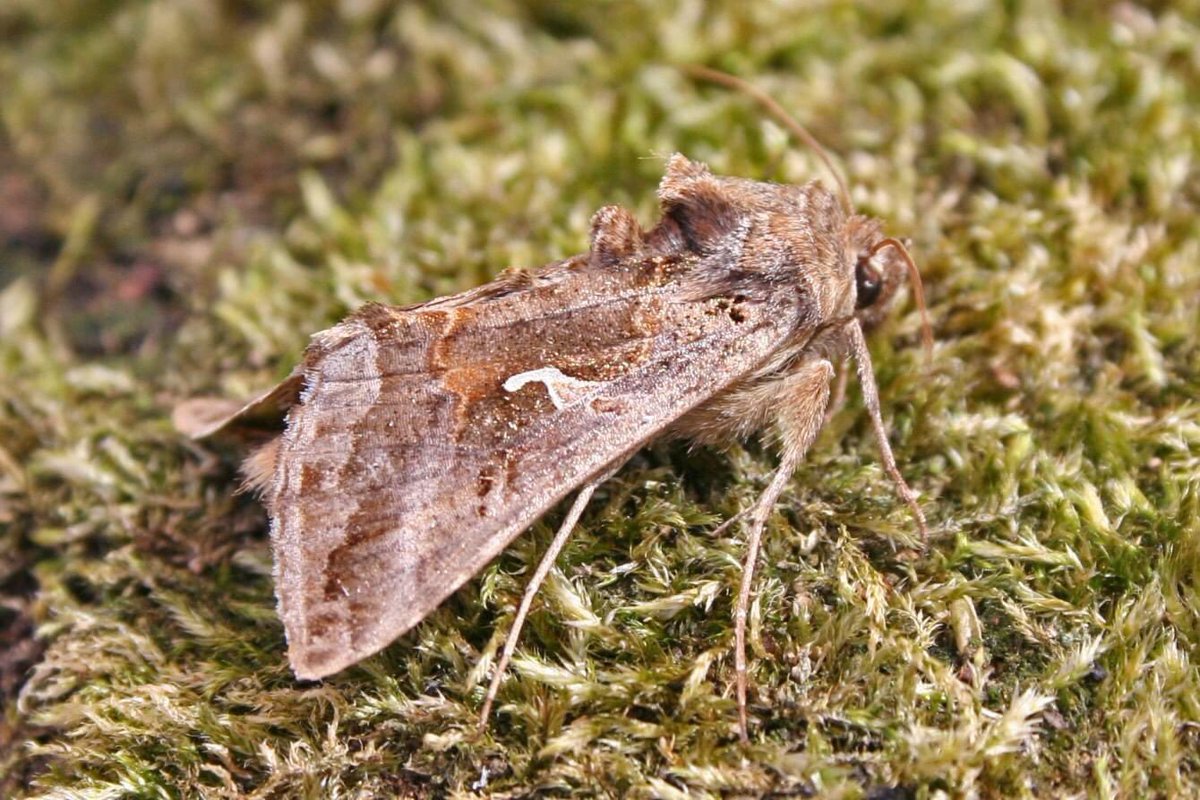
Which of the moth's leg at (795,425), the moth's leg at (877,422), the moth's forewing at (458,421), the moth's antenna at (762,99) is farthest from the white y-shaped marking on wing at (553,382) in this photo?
the moth's antenna at (762,99)

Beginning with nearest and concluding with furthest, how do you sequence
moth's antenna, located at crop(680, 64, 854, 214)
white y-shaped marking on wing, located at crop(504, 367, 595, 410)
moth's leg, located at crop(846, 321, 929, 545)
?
white y-shaped marking on wing, located at crop(504, 367, 595, 410) < moth's leg, located at crop(846, 321, 929, 545) < moth's antenna, located at crop(680, 64, 854, 214)

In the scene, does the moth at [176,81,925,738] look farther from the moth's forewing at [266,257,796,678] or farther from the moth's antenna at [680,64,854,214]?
the moth's antenna at [680,64,854,214]

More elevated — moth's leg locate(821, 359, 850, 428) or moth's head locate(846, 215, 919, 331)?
moth's head locate(846, 215, 919, 331)

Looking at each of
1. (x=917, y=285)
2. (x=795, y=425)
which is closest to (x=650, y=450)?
(x=795, y=425)

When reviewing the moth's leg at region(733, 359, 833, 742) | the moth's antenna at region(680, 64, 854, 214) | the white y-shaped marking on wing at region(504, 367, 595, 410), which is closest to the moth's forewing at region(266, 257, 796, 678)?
the white y-shaped marking on wing at region(504, 367, 595, 410)

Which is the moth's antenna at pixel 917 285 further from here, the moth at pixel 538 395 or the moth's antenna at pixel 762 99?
the moth's antenna at pixel 762 99
